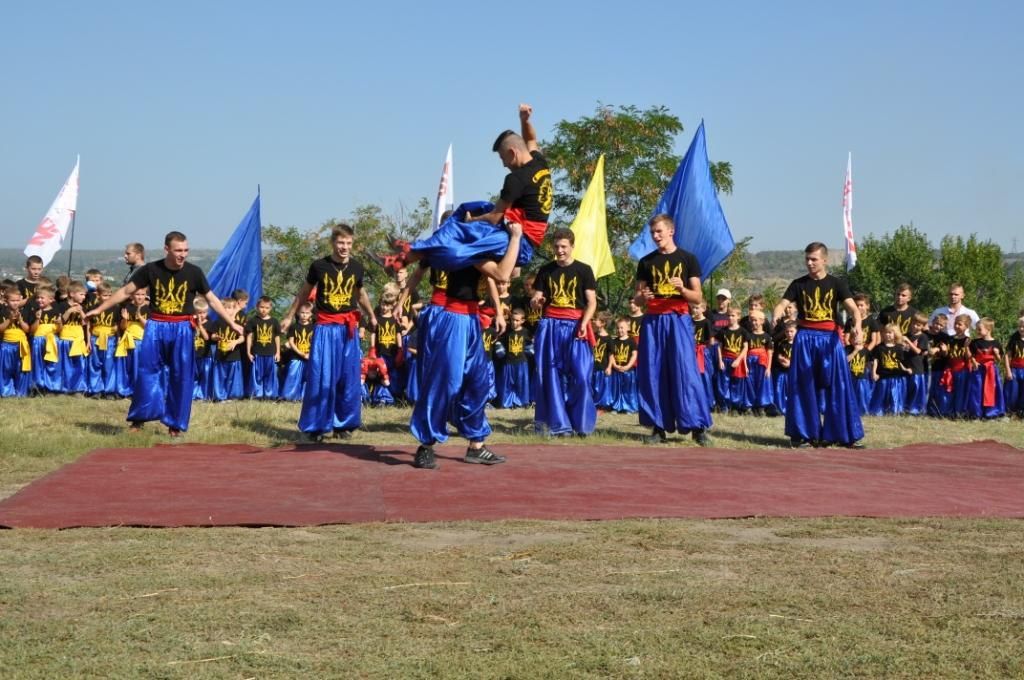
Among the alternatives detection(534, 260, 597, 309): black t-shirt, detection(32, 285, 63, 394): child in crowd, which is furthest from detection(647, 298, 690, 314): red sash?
detection(32, 285, 63, 394): child in crowd

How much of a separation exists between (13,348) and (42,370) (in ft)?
1.79

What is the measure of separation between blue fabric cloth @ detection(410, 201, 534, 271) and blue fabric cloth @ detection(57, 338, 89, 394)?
9278 millimetres

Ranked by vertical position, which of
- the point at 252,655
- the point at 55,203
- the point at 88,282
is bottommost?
the point at 252,655

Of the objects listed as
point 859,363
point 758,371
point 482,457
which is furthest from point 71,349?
point 859,363

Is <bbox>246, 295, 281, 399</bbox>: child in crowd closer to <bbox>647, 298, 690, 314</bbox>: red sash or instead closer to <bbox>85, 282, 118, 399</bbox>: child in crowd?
<bbox>85, 282, 118, 399</bbox>: child in crowd

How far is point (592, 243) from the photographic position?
59.5ft

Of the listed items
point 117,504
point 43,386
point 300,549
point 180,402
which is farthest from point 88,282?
point 300,549

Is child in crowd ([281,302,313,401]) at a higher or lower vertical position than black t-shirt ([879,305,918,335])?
lower

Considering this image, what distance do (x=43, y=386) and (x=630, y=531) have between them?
39.2 feet

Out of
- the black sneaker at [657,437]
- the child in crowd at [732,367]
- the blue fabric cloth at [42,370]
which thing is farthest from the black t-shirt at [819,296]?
the blue fabric cloth at [42,370]

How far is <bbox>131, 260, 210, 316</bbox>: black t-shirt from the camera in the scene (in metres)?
10.6

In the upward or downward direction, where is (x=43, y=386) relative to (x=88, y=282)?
downward

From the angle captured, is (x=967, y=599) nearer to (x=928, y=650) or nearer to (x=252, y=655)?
(x=928, y=650)

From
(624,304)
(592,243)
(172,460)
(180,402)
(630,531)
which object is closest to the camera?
(630,531)
